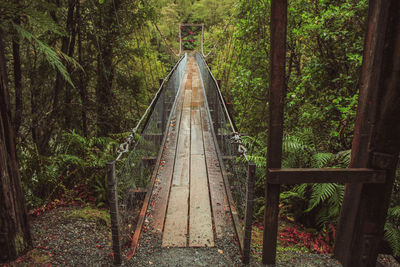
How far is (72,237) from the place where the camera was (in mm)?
2180

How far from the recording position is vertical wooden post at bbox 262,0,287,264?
1.62m

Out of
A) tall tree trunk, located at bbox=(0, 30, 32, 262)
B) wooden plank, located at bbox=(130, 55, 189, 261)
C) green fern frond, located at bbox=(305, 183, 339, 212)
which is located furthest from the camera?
green fern frond, located at bbox=(305, 183, 339, 212)

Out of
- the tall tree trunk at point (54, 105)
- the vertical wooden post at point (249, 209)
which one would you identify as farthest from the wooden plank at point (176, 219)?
the tall tree trunk at point (54, 105)

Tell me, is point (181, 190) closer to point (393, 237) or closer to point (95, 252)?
point (95, 252)

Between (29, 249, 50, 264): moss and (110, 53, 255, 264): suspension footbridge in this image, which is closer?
(29, 249, 50, 264): moss

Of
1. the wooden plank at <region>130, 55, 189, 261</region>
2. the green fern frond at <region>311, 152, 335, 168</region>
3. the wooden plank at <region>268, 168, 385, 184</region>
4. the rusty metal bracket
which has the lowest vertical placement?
the wooden plank at <region>130, 55, 189, 261</region>

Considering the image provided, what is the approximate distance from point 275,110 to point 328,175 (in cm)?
58

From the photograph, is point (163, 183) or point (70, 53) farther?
point (70, 53)

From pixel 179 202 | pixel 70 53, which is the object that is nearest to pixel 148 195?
pixel 179 202

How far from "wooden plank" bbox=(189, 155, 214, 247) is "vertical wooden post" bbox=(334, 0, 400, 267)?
1103 millimetres

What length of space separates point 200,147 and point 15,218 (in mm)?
3012

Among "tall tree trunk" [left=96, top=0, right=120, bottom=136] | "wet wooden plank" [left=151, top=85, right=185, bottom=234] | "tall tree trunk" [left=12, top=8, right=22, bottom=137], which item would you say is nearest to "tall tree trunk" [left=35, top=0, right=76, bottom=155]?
"tall tree trunk" [left=12, top=8, right=22, bottom=137]

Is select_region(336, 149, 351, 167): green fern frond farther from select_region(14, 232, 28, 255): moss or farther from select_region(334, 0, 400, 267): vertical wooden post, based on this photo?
select_region(14, 232, 28, 255): moss

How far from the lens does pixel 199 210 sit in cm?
269
